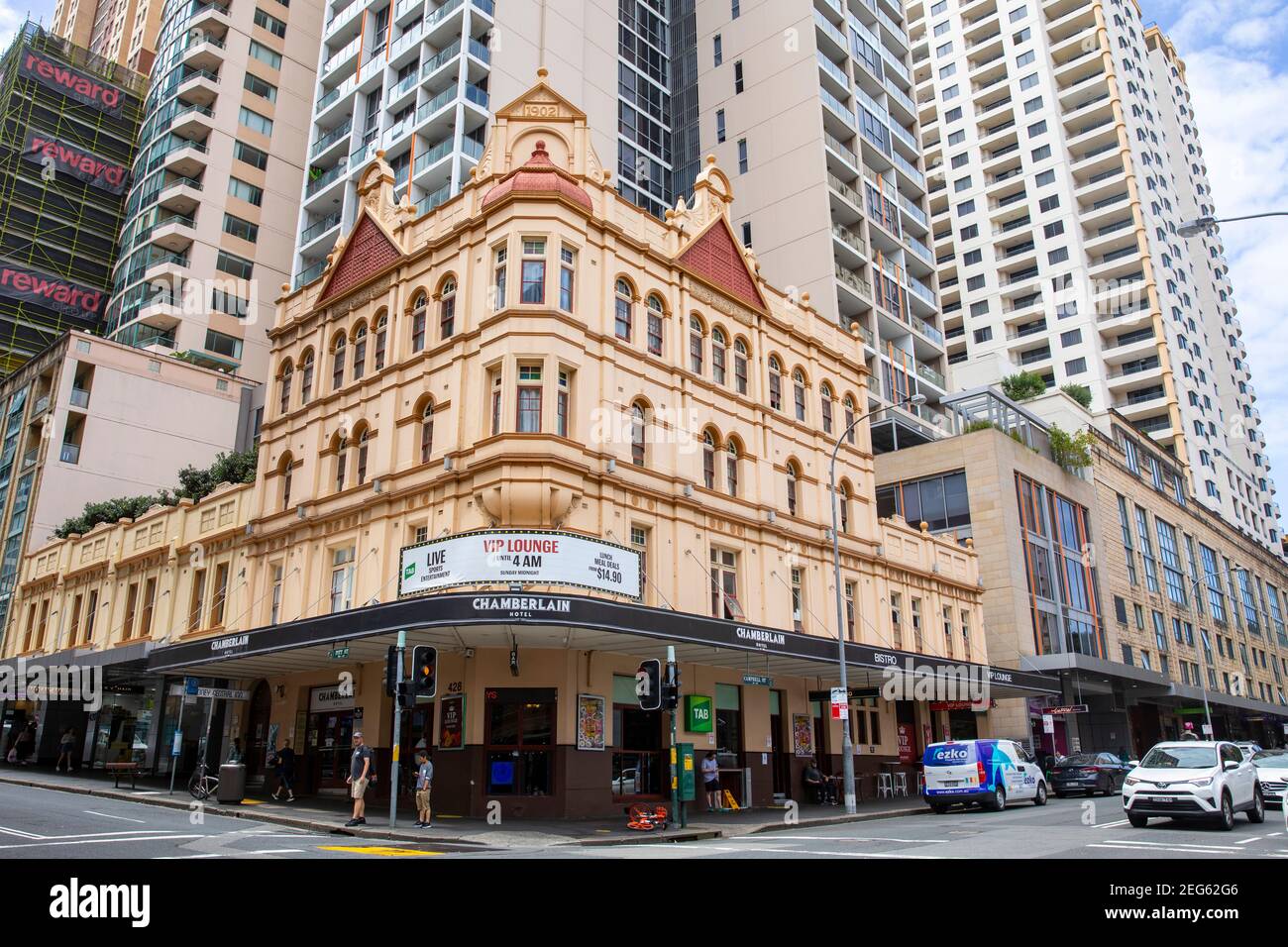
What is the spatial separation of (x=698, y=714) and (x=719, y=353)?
11337 millimetres

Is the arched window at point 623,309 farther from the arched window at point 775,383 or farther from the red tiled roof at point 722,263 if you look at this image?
the arched window at point 775,383

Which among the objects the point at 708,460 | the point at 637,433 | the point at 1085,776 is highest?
the point at 637,433

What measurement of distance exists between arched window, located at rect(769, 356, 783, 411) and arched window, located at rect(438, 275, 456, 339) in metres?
10.8

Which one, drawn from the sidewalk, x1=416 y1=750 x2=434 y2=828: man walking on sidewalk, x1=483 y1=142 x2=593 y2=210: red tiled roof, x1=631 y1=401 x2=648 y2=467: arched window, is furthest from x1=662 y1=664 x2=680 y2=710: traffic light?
x1=483 y1=142 x2=593 y2=210: red tiled roof

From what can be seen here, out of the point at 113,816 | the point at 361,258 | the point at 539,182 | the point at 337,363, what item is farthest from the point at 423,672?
the point at 361,258

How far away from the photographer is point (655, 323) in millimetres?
28203

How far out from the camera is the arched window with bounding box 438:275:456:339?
26719 mm

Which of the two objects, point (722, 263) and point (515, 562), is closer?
point (515, 562)

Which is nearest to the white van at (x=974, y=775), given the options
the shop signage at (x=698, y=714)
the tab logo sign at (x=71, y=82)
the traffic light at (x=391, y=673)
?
the shop signage at (x=698, y=714)

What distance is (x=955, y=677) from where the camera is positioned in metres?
32.2

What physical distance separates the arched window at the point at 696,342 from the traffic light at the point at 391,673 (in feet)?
44.2

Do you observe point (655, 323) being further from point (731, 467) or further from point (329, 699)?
point (329, 699)

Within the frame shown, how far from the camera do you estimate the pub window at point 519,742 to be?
21922mm

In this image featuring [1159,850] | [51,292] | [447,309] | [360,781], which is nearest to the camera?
[1159,850]
